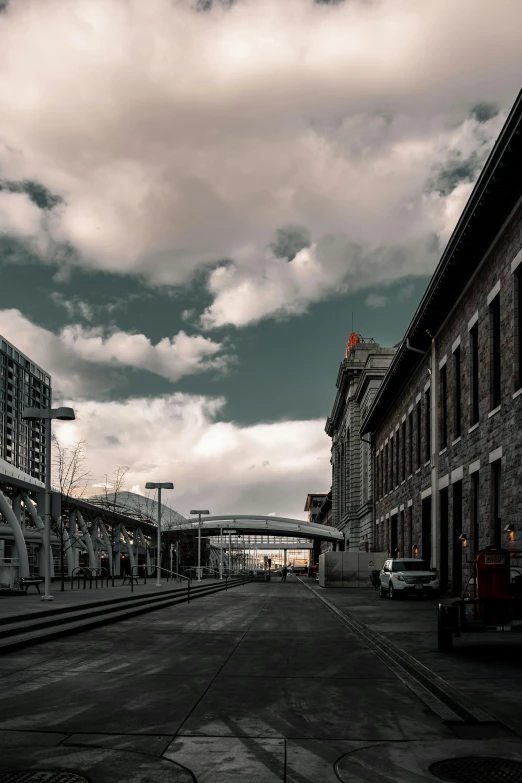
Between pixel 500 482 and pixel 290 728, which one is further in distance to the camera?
pixel 500 482

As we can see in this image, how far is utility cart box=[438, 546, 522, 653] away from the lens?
47.9 feet

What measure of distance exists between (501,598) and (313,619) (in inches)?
404

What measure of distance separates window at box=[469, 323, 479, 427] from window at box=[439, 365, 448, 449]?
5678mm

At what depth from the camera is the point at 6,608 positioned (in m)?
22.0

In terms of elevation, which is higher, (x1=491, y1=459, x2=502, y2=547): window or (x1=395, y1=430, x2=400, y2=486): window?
(x1=395, y1=430, x2=400, y2=486): window

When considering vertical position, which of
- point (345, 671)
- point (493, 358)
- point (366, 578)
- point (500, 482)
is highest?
point (493, 358)

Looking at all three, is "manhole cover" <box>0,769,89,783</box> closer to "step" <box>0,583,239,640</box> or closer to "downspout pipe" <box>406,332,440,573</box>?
"step" <box>0,583,239,640</box>

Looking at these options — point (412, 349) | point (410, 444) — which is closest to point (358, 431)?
point (410, 444)

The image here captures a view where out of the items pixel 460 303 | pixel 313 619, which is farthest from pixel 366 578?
pixel 313 619

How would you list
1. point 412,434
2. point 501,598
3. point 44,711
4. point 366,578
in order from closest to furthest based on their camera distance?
point 44,711 → point 501,598 → point 412,434 → point 366,578

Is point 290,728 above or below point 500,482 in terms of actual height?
below

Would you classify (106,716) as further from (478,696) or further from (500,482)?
(500,482)

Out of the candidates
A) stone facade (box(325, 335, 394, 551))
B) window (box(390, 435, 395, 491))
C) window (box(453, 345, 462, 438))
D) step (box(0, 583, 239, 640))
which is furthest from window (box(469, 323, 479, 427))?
stone facade (box(325, 335, 394, 551))

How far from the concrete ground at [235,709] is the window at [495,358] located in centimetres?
1298
